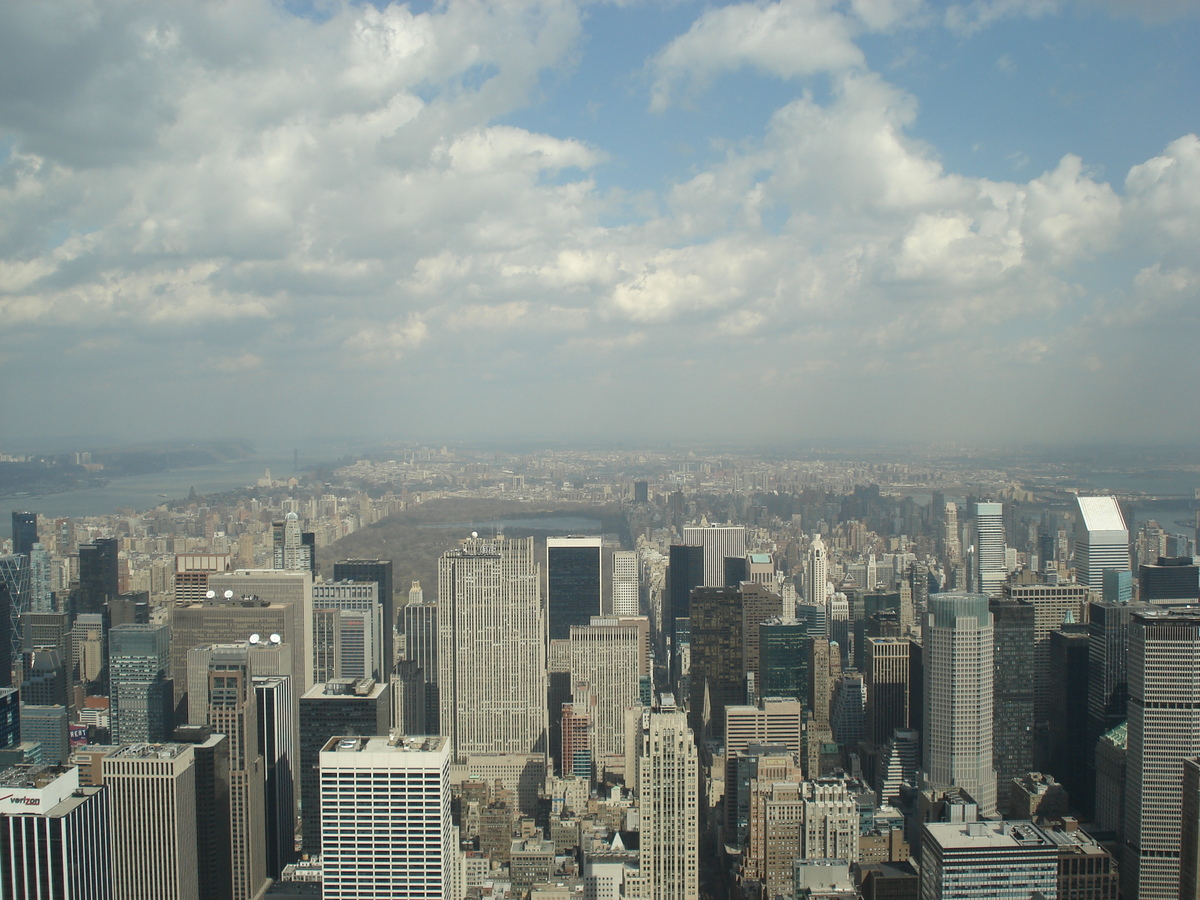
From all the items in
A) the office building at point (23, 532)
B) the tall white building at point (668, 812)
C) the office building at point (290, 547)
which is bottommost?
the tall white building at point (668, 812)

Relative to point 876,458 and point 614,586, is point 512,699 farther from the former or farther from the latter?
point 876,458

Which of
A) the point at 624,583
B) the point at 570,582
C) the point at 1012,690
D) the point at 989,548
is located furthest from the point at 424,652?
the point at 989,548

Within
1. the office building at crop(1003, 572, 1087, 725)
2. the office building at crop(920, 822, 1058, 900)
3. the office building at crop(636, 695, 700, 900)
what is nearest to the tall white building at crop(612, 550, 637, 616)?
the office building at crop(1003, 572, 1087, 725)

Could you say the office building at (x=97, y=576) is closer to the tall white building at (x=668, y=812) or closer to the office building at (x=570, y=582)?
the office building at (x=570, y=582)

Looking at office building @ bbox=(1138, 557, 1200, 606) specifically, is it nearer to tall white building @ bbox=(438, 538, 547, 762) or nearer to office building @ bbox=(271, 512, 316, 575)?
tall white building @ bbox=(438, 538, 547, 762)

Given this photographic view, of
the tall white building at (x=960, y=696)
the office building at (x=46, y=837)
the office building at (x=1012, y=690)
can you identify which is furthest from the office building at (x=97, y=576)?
the office building at (x=1012, y=690)
